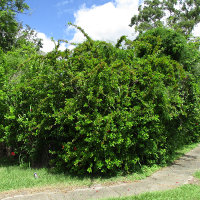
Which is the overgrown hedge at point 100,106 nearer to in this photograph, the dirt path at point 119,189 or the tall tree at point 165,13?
the dirt path at point 119,189

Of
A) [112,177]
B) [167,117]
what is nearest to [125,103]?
[167,117]

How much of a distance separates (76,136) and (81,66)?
1769 millimetres

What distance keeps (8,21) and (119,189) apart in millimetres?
16673

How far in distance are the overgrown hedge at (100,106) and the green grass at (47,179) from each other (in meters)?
0.22

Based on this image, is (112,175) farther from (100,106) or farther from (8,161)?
(8,161)

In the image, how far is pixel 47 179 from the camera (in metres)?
4.84

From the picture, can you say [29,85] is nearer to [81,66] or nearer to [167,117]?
[81,66]

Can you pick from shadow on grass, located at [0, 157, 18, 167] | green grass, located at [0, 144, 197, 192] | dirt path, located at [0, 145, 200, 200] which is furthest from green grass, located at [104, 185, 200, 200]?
shadow on grass, located at [0, 157, 18, 167]

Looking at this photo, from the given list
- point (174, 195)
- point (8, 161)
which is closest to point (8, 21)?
point (8, 161)

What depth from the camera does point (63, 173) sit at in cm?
521

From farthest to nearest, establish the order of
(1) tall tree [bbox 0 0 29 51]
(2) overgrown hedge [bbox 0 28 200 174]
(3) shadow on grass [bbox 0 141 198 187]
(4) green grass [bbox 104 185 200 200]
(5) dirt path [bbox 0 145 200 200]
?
1. (1) tall tree [bbox 0 0 29 51]
2. (3) shadow on grass [bbox 0 141 198 187]
3. (2) overgrown hedge [bbox 0 28 200 174]
4. (5) dirt path [bbox 0 145 200 200]
5. (4) green grass [bbox 104 185 200 200]

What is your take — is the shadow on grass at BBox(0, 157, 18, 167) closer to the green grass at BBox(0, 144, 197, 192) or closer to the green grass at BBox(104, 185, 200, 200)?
the green grass at BBox(0, 144, 197, 192)

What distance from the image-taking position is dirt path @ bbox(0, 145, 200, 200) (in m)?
3.97

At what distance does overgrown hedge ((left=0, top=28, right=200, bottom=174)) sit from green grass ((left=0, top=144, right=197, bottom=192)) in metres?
0.22
